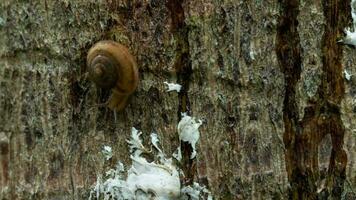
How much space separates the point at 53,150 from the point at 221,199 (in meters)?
0.35

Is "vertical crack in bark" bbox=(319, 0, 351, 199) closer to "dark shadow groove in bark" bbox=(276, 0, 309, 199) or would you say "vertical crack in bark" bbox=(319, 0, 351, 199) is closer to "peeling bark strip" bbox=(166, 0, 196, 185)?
"dark shadow groove in bark" bbox=(276, 0, 309, 199)

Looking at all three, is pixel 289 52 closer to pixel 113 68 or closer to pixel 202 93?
pixel 202 93

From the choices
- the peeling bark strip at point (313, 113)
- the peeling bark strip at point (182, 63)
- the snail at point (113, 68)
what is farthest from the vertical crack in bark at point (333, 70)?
the snail at point (113, 68)

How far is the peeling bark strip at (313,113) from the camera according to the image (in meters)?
1.31

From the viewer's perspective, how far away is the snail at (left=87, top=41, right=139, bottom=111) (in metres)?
1.28

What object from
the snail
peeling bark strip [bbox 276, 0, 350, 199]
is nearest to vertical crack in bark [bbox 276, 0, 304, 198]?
peeling bark strip [bbox 276, 0, 350, 199]

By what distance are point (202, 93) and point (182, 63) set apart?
0.23 ft

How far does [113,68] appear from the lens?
132cm

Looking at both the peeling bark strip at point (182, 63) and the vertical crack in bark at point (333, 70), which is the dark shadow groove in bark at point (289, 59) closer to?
the vertical crack in bark at point (333, 70)

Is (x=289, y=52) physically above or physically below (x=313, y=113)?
above

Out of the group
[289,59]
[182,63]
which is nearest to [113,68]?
[182,63]

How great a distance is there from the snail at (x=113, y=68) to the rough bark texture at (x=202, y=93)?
3 centimetres

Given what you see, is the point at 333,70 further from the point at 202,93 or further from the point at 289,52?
the point at 202,93

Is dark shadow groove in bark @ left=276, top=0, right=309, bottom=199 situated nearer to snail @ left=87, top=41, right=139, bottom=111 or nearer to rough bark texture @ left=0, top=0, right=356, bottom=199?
rough bark texture @ left=0, top=0, right=356, bottom=199
